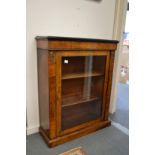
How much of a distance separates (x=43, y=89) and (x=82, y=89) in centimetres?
59

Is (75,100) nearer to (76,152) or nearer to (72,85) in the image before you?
(72,85)

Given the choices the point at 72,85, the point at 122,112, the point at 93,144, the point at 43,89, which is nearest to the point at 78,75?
the point at 72,85

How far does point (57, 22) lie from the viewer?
6.05 feet

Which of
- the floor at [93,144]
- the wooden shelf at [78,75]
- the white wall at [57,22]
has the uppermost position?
the white wall at [57,22]

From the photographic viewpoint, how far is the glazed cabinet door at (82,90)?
6.00 ft

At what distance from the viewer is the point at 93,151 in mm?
1717

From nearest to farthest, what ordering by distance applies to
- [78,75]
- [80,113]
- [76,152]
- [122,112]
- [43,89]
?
1. [76,152]
2. [43,89]
3. [78,75]
4. [80,113]
5. [122,112]

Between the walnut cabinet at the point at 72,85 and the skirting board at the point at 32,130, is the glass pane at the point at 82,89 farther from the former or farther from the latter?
the skirting board at the point at 32,130

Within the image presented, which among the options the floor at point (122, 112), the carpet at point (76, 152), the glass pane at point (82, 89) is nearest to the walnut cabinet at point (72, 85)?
the glass pane at point (82, 89)
